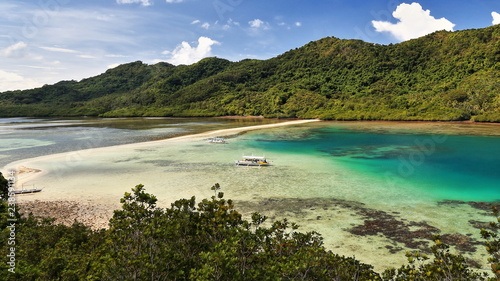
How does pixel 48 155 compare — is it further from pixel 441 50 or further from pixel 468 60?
pixel 441 50

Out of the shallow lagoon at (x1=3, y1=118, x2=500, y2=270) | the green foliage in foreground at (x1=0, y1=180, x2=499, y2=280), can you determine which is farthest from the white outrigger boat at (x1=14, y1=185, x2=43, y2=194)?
the green foliage in foreground at (x1=0, y1=180, x2=499, y2=280)

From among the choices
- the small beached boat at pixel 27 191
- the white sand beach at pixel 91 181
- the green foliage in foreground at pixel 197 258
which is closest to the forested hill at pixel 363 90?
the white sand beach at pixel 91 181

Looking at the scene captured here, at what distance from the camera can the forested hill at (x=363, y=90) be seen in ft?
304

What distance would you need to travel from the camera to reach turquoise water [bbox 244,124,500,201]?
25.0 meters

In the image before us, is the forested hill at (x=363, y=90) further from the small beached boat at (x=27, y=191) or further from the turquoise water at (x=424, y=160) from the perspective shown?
the small beached boat at (x=27, y=191)

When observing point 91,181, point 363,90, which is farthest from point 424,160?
point 363,90

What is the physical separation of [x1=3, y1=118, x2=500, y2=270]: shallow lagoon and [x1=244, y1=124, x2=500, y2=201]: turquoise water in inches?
4.2

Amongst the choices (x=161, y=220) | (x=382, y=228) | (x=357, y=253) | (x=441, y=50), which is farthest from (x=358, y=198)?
(x=441, y=50)

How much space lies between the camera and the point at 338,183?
2708cm

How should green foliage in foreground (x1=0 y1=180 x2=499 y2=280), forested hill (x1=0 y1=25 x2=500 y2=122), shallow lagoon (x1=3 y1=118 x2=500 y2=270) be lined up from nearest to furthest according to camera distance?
green foliage in foreground (x1=0 y1=180 x2=499 y2=280) → shallow lagoon (x1=3 y1=118 x2=500 y2=270) → forested hill (x1=0 y1=25 x2=500 y2=122)

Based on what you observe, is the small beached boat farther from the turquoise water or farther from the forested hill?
the forested hill

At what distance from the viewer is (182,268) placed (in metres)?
7.41

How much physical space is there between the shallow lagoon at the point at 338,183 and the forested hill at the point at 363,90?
51.5 metres

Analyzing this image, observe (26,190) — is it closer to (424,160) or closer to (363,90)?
(424,160)
